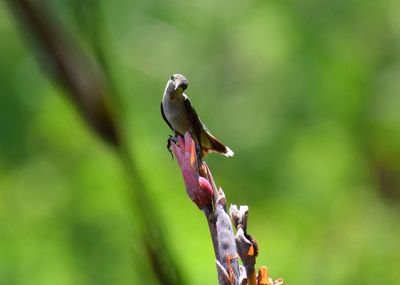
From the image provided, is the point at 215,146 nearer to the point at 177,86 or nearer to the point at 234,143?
the point at 177,86

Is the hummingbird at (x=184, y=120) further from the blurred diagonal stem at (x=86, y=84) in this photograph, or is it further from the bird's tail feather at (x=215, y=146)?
the blurred diagonal stem at (x=86, y=84)

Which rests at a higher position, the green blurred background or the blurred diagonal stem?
the green blurred background

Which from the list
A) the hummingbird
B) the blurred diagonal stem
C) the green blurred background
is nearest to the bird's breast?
the hummingbird

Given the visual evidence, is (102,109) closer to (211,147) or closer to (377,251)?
(211,147)

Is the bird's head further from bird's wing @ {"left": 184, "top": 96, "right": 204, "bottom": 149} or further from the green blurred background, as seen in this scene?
the green blurred background

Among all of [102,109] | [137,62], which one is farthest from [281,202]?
[102,109]

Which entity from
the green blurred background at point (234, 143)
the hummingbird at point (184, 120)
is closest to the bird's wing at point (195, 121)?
the hummingbird at point (184, 120)

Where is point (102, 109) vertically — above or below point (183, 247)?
below
